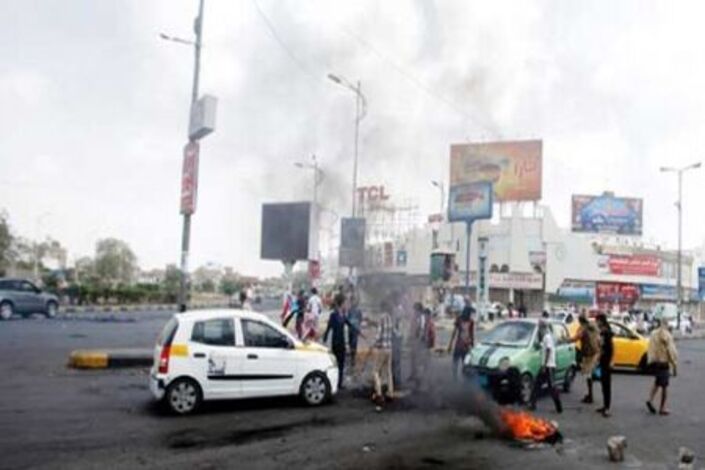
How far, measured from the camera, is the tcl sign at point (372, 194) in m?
27.0

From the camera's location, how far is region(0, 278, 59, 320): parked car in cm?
3334

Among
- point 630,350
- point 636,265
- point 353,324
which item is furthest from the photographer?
point 636,265

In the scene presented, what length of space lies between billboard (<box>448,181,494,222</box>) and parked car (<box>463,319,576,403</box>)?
2603 cm

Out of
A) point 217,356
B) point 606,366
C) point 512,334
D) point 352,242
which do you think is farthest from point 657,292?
point 217,356

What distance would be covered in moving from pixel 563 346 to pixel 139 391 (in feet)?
29.4

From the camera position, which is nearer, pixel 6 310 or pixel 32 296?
pixel 6 310

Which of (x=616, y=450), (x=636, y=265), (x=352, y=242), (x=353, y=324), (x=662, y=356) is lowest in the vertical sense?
(x=616, y=450)

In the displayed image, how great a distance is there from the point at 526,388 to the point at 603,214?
2617 inches

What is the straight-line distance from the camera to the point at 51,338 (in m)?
24.6

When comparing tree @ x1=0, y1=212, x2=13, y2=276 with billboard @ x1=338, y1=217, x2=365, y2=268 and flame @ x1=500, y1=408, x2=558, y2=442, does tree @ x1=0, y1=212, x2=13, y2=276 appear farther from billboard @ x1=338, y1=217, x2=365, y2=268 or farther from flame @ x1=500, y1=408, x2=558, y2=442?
flame @ x1=500, y1=408, x2=558, y2=442

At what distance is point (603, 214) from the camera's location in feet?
252

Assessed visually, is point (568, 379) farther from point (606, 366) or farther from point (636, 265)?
point (636, 265)

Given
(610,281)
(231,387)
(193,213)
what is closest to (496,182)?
(610,281)

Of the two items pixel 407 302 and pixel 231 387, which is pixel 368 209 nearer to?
pixel 407 302
